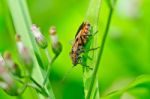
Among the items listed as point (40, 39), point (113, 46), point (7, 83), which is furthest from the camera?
point (113, 46)

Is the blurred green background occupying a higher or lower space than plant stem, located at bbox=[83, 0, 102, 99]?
lower

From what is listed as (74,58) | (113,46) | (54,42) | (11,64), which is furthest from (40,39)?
(113,46)

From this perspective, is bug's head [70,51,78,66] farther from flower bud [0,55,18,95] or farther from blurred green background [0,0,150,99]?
flower bud [0,55,18,95]

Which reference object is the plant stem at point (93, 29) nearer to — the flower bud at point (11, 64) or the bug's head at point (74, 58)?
the bug's head at point (74, 58)

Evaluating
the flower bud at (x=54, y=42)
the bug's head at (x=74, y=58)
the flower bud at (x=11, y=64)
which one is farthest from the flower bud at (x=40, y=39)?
the bug's head at (x=74, y=58)

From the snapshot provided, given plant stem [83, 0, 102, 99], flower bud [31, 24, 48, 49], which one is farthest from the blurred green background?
flower bud [31, 24, 48, 49]

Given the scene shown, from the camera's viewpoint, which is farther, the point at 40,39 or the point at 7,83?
the point at 40,39

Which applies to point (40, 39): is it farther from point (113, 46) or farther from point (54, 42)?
point (113, 46)

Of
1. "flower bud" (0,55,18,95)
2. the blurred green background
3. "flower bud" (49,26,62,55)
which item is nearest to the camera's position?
"flower bud" (0,55,18,95)

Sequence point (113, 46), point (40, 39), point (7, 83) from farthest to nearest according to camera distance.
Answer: point (113, 46)
point (40, 39)
point (7, 83)
